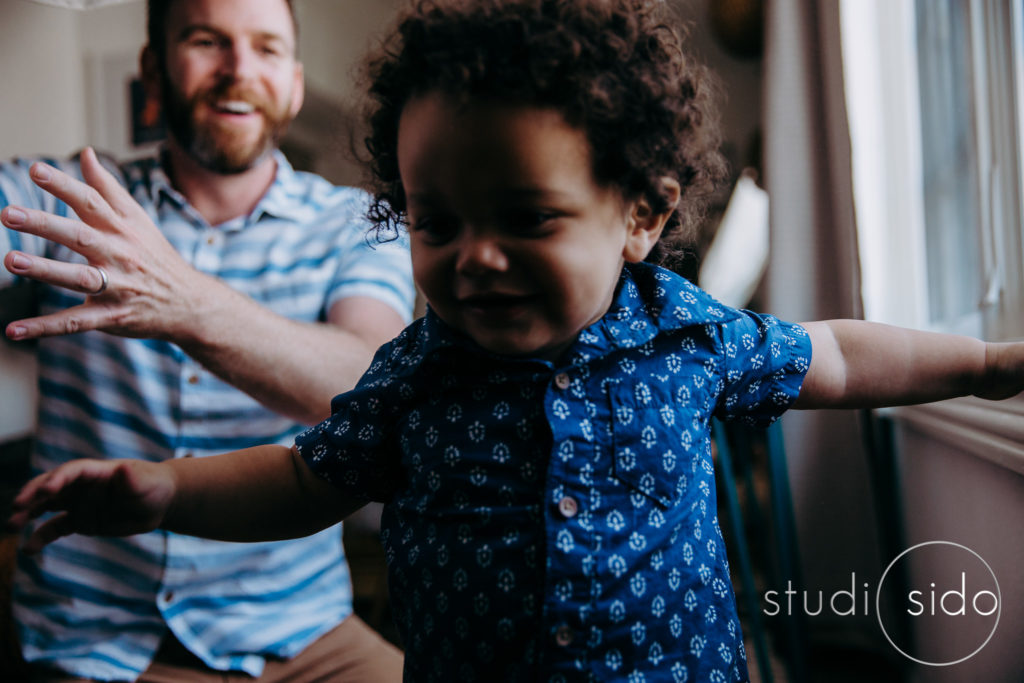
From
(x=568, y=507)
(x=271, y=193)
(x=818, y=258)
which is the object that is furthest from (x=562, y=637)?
(x=271, y=193)

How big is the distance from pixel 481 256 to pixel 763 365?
22cm

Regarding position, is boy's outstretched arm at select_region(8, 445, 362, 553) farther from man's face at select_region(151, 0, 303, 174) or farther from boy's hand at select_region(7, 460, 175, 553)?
man's face at select_region(151, 0, 303, 174)

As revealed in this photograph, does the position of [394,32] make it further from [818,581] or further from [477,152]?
[818,581]

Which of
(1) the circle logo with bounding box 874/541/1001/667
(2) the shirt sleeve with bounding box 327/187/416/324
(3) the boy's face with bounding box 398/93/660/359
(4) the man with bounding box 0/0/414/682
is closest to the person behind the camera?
(3) the boy's face with bounding box 398/93/660/359

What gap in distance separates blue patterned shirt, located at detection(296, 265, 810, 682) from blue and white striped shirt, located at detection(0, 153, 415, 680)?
25 centimetres

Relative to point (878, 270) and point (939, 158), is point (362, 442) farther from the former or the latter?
point (939, 158)

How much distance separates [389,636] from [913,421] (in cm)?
103

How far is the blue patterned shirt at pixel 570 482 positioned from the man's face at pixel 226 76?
47 centimetres

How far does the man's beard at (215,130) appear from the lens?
80cm

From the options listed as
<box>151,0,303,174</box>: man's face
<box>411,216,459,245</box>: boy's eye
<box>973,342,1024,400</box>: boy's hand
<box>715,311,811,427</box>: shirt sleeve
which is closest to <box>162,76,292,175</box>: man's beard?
<box>151,0,303,174</box>: man's face

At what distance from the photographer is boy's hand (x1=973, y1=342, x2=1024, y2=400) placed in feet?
1.46

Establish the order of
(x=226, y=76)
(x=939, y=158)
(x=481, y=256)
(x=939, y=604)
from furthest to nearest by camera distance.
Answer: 1. (x=226, y=76)
2. (x=939, y=158)
3. (x=939, y=604)
4. (x=481, y=256)

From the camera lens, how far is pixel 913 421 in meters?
0.66

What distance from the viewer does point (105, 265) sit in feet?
1.77
